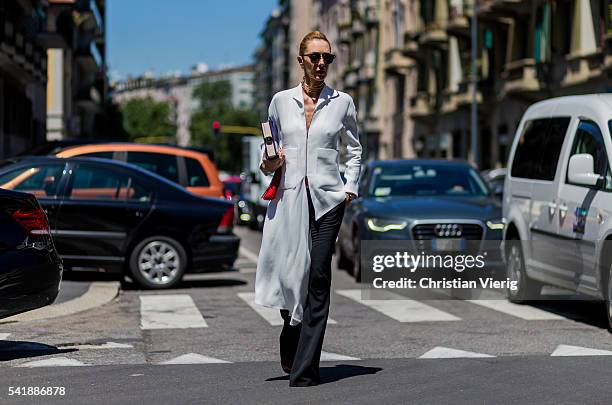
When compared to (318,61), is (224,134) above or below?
below

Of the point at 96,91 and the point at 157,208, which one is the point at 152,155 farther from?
the point at 96,91

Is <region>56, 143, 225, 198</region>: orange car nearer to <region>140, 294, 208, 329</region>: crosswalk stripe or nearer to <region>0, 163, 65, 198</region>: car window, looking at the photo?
<region>0, 163, 65, 198</region>: car window

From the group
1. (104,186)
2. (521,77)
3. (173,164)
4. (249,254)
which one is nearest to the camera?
(104,186)

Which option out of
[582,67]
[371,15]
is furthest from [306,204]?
[371,15]

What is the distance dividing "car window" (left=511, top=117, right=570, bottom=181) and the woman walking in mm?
5181

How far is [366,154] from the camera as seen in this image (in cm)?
7869

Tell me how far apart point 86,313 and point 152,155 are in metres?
5.85

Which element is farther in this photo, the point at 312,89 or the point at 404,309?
the point at 404,309

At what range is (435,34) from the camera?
58.8 metres

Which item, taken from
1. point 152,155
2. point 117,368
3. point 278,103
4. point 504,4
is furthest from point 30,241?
point 504,4

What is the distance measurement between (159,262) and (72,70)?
5496 cm

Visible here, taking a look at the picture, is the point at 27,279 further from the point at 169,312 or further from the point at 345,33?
the point at 345,33

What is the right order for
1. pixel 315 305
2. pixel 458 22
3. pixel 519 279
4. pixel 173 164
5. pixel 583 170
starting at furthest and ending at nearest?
1. pixel 458 22
2. pixel 173 164
3. pixel 519 279
4. pixel 583 170
5. pixel 315 305

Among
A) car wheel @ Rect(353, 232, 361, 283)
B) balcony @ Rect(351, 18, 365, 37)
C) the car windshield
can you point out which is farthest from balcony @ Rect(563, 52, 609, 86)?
balcony @ Rect(351, 18, 365, 37)
